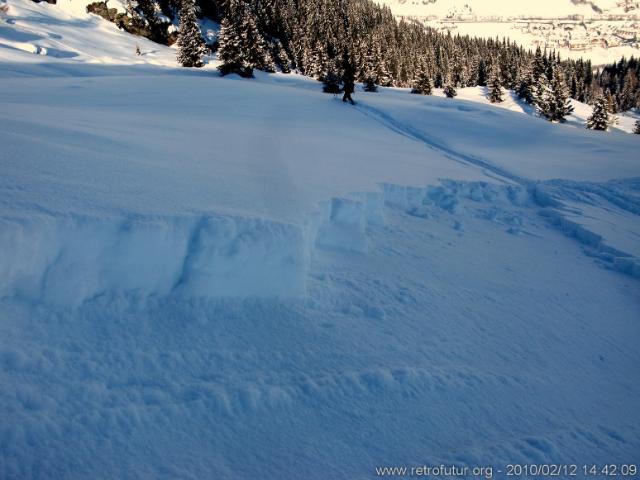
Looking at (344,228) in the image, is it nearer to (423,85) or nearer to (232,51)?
(232,51)

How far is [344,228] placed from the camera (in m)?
5.70

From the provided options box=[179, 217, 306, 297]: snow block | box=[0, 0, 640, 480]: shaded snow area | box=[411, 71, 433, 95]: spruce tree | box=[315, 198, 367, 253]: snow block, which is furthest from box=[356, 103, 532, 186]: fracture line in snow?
box=[411, 71, 433, 95]: spruce tree

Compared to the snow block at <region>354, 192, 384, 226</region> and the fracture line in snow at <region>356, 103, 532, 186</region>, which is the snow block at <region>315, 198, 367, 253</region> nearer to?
the snow block at <region>354, 192, 384, 226</region>

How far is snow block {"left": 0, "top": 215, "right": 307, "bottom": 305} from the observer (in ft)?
10.2

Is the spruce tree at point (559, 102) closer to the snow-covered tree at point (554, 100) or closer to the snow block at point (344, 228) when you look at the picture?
the snow-covered tree at point (554, 100)

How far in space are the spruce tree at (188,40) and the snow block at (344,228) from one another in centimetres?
3529

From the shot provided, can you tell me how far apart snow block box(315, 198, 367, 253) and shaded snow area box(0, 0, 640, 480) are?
0.10ft

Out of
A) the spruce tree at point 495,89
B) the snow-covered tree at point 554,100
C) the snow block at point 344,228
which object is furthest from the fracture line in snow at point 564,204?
the spruce tree at point 495,89

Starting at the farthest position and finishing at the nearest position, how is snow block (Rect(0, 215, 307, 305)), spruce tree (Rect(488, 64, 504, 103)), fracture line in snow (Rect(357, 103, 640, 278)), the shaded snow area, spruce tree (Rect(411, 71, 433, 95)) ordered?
1. spruce tree (Rect(488, 64, 504, 103))
2. spruce tree (Rect(411, 71, 433, 95))
3. fracture line in snow (Rect(357, 103, 640, 278))
4. snow block (Rect(0, 215, 307, 305))
5. the shaded snow area

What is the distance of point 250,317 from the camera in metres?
3.84

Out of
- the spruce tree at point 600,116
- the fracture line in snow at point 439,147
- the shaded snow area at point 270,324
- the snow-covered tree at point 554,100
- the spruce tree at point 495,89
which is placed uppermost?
the spruce tree at point 495,89

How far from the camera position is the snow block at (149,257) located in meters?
3.12

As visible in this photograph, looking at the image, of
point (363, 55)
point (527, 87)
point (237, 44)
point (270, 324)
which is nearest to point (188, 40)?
point (237, 44)

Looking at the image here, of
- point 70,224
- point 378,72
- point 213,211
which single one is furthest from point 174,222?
point 378,72
